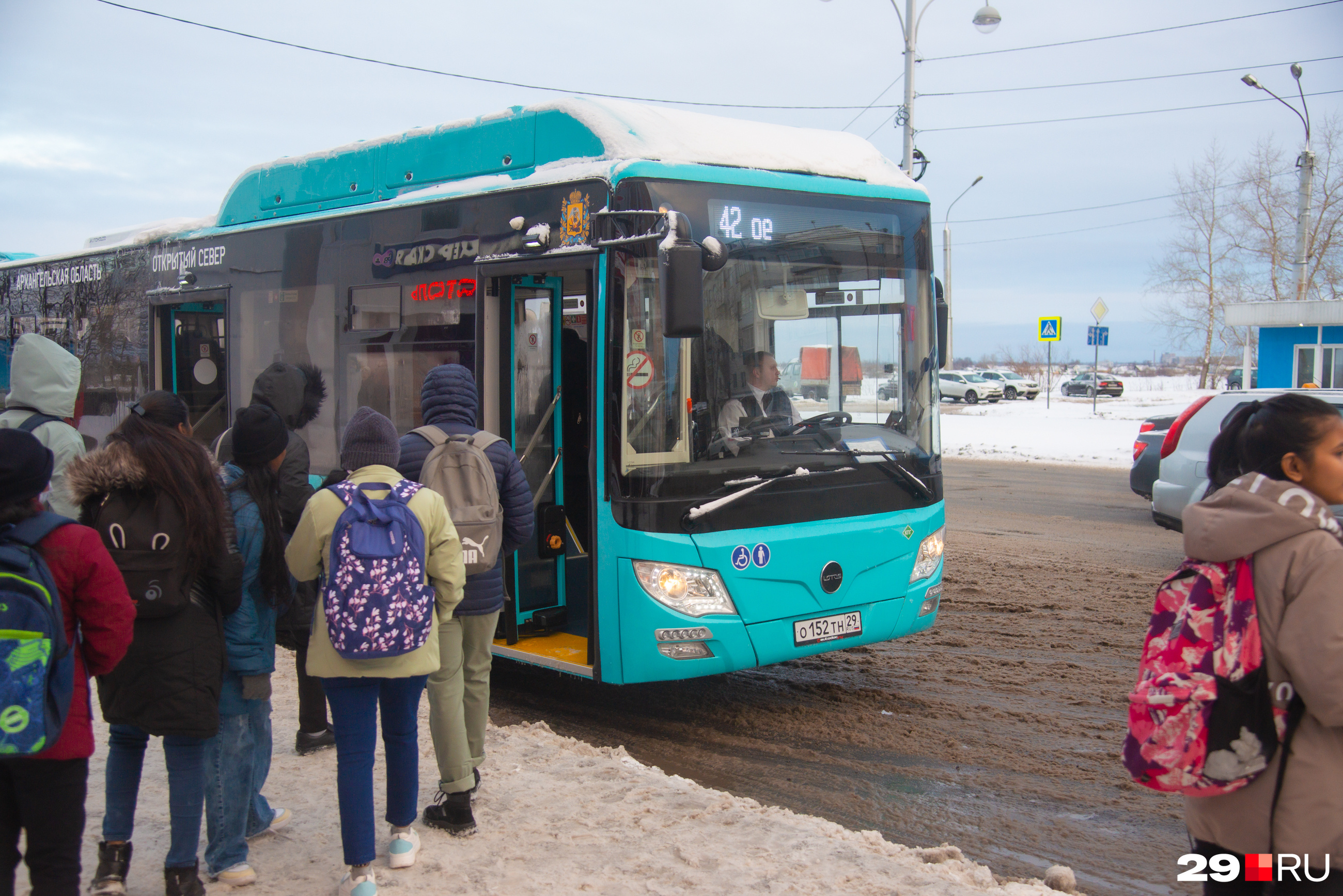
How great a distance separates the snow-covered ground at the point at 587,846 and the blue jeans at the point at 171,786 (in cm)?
26

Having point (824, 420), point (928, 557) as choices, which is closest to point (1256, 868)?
point (824, 420)

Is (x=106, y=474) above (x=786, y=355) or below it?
below

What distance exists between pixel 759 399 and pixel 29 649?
349 cm

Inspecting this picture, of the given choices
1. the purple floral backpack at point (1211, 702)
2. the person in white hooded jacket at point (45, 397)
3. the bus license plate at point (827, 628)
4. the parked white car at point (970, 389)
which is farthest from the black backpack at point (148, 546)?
the parked white car at point (970, 389)

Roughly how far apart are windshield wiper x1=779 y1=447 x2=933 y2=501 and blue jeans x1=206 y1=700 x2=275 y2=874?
3248 mm

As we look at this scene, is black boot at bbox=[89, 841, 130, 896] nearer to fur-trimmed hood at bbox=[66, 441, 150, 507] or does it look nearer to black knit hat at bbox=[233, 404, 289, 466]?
fur-trimmed hood at bbox=[66, 441, 150, 507]

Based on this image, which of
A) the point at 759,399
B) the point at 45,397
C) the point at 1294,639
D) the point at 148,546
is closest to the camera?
the point at 1294,639

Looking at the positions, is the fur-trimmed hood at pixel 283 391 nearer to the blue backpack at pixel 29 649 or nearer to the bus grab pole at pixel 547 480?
the bus grab pole at pixel 547 480

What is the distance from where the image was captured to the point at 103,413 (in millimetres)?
9320

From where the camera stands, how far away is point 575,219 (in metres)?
5.45

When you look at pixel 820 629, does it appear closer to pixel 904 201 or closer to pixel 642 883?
pixel 642 883

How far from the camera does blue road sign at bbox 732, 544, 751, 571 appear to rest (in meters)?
5.22

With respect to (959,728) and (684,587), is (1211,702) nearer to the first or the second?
(684,587)

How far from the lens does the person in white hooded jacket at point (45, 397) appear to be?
4.34m
